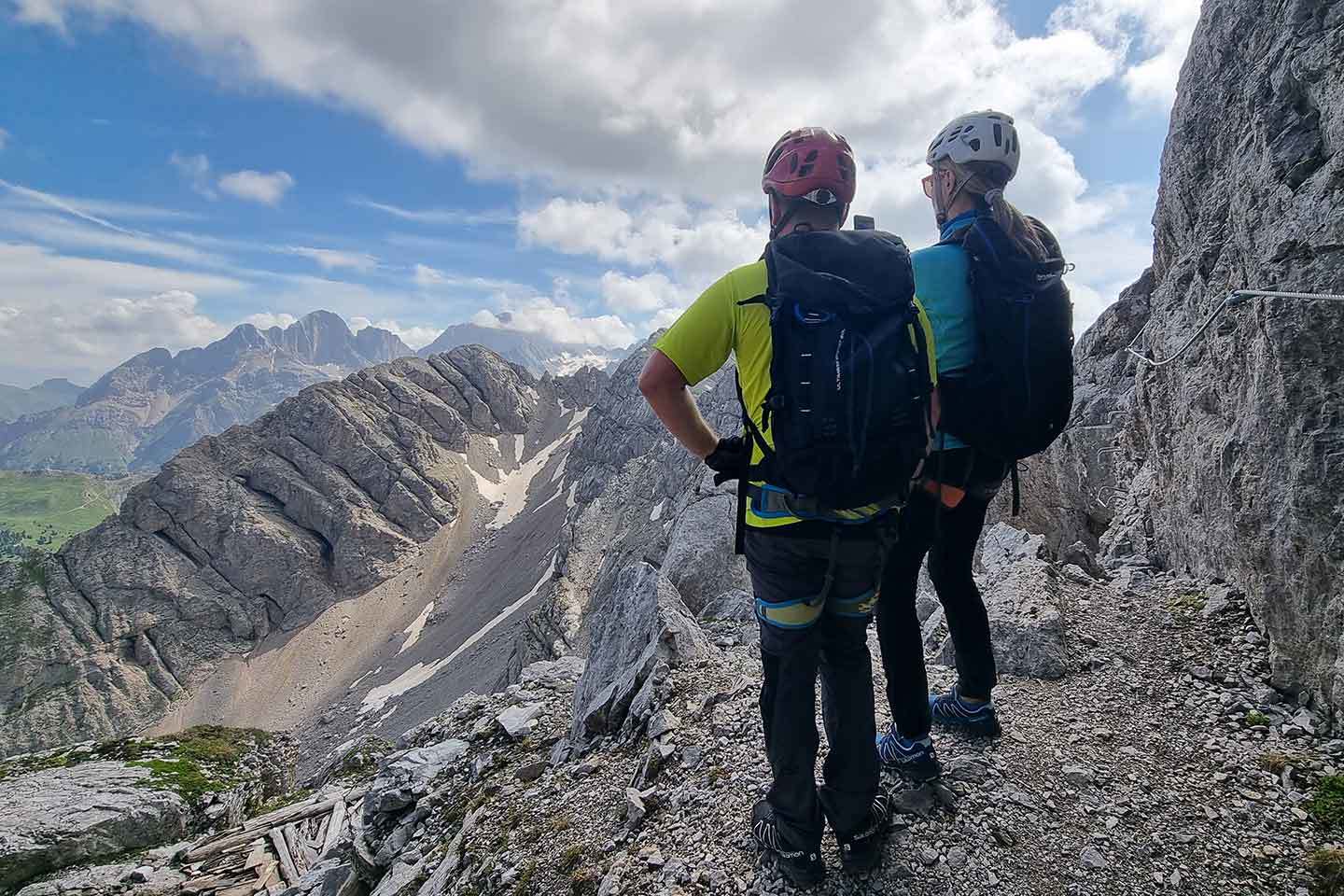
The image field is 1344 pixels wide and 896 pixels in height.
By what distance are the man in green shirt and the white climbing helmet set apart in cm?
109

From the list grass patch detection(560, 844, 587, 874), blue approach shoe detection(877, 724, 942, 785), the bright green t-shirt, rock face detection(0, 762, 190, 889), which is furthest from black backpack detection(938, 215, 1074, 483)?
rock face detection(0, 762, 190, 889)

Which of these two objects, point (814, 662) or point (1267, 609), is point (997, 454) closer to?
point (814, 662)

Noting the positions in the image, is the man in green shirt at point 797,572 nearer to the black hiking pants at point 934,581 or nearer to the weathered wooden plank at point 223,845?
the black hiking pants at point 934,581

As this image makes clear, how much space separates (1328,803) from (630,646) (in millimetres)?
8982

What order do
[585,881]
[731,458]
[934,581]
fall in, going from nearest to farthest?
[731,458] < [934,581] < [585,881]

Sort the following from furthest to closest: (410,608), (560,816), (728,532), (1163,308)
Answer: (410,608), (728,532), (1163,308), (560,816)

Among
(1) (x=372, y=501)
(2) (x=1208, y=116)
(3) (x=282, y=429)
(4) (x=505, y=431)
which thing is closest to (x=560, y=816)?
(2) (x=1208, y=116)

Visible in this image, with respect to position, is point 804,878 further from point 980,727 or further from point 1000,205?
point 1000,205

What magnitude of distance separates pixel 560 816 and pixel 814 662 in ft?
15.9

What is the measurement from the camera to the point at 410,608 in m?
124

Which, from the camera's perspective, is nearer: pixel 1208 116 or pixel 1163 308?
pixel 1208 116

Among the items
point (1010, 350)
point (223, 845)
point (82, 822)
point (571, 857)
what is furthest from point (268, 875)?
point (1010, 350)

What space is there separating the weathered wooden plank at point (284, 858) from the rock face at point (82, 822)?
10.0 m

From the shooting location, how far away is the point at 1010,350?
4539mm
